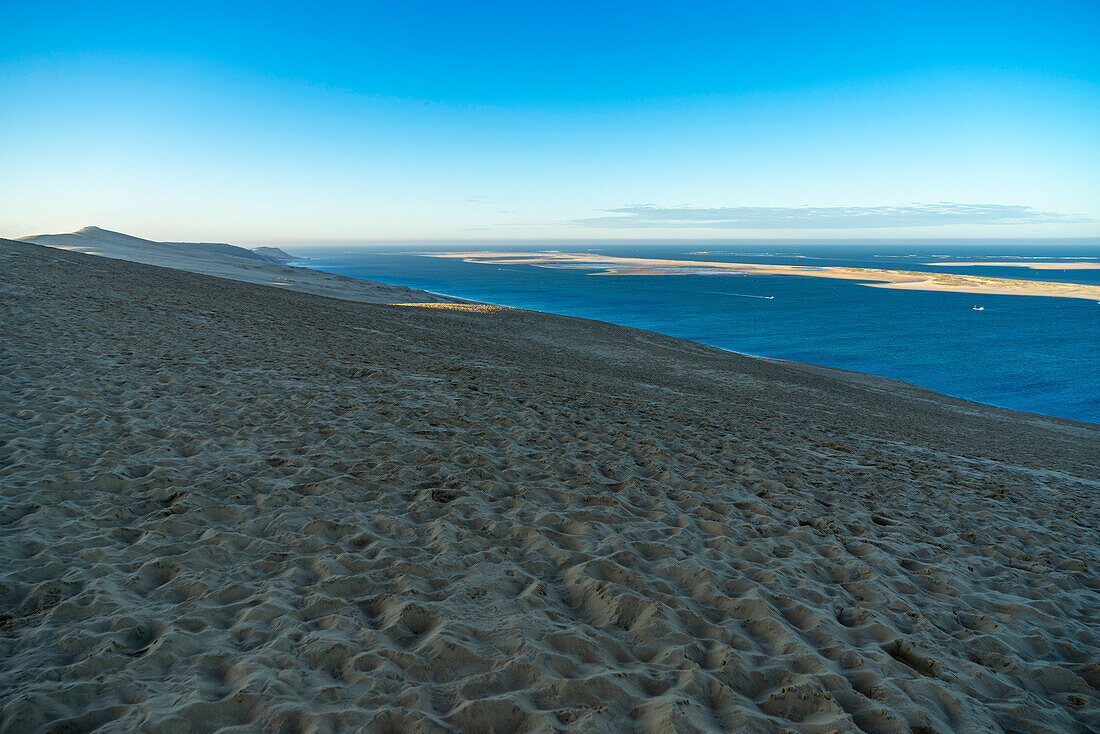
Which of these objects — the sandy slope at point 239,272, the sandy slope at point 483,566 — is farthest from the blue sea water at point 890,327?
the sandy slope at point 483,566

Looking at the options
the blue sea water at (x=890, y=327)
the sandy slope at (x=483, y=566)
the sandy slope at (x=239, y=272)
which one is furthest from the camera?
the sandy slope at (x=239, y=272)

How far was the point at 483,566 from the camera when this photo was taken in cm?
500

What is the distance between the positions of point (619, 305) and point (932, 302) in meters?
45.5

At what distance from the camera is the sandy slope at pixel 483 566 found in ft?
11.4

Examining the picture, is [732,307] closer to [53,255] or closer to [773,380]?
[773,380]

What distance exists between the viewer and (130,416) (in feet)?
25.6

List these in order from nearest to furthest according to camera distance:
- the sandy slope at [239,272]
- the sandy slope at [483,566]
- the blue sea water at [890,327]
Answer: the sandy slope at [483,566] → the blue sea water at [890,327] → the sandy slope at [239,272]

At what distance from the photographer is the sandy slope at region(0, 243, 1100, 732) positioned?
137 inches

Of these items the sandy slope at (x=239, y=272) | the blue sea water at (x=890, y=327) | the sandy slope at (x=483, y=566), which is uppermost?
the sandy slope at (x=239, y=272)

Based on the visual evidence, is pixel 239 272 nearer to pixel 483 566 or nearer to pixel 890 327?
pixel 483 566

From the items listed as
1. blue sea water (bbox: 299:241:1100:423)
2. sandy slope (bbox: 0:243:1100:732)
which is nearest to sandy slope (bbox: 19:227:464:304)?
blue sea water (bbox: 299:241:1100:423)

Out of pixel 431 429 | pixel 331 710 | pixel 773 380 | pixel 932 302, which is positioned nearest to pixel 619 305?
pixel 932 302

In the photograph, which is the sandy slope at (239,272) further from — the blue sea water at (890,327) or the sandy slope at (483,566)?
the sandy slope at (483,566)

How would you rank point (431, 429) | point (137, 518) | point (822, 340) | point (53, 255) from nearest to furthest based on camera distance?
point (137, 518) → point (431, 429) → point (53, 255) → point (822, 340)
